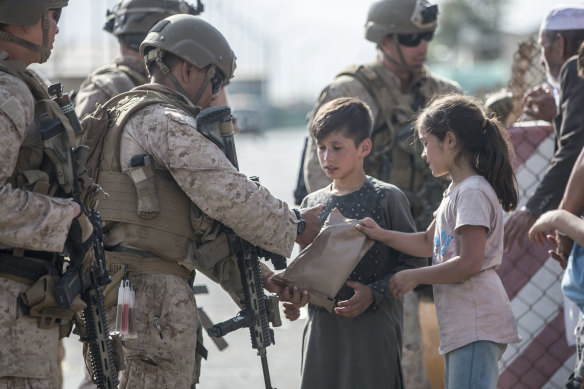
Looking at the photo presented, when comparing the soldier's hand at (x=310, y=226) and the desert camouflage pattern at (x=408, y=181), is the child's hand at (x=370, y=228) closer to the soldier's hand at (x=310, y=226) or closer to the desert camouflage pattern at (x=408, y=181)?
the soldier's hand at (x=310, y=226)

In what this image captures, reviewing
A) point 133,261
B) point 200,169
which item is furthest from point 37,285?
point 200,169

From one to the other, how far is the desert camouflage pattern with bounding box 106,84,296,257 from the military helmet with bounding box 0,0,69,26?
2.15ft

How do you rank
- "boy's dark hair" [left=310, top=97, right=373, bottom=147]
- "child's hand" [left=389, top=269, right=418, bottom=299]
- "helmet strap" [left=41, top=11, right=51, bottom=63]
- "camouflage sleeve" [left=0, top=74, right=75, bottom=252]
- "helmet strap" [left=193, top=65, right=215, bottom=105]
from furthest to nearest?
"boy's dark hair" [left=310, top=97, right=373, bottom=147]
"helmet strap" [left=193, top=65, right=215, bottom=105]
"child's hand" [left=389, top=269, right=418, bottom=299]
"helmet strap" [left=41, top=11, right=51, bottom=63]
"camouflage sleeve" [left=0, top=74, right=75, bottom=252]

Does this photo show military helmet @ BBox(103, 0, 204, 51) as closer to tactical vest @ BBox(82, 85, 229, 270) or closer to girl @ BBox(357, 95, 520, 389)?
tactical vest @ BBox(82, 85, 229, 270)

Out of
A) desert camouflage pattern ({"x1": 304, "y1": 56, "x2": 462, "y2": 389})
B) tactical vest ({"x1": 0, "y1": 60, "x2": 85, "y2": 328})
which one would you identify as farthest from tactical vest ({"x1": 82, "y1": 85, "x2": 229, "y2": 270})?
desert camouflage pattern ({"x1": 304, "y1": 56, "x2": 462, "y2": 389})

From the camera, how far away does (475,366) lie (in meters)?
3.94

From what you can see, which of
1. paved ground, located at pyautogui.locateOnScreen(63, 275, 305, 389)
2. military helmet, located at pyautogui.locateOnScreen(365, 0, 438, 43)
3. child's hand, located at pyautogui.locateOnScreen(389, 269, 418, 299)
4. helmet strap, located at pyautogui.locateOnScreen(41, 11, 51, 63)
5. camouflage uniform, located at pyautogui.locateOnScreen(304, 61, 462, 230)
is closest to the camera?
helmet strap, located at pyautogui.locateOnScreen(41, 11, 51, 63)

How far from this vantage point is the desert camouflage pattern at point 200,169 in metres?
3.91

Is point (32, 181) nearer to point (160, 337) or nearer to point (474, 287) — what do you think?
point (160, 337)

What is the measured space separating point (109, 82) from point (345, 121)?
5.76ft

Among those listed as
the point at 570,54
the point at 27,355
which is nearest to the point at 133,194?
the point at 27,355

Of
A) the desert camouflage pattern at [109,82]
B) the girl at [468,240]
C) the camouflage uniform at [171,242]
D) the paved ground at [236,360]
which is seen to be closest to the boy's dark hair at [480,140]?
the girl at [468,240]

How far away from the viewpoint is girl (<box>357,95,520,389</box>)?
3.94 meters

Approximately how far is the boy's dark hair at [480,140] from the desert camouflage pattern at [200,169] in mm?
824
